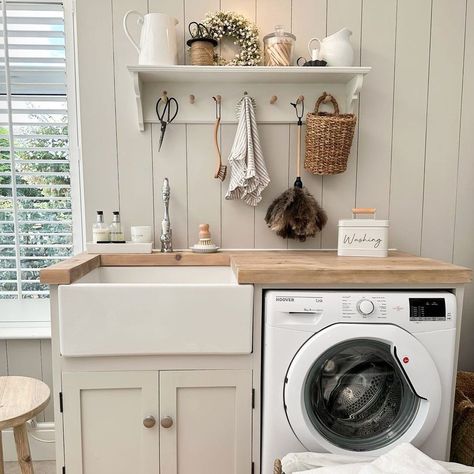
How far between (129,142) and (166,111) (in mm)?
230

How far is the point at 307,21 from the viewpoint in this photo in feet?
5.42

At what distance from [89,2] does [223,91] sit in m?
0.72

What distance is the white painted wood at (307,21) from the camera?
1646 mm

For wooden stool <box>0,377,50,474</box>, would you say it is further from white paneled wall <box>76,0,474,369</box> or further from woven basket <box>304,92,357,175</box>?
woven basket <box>304,92,357,175</box>

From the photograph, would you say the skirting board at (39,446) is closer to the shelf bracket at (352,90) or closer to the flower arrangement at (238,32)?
the flower arrangement at (238,32)

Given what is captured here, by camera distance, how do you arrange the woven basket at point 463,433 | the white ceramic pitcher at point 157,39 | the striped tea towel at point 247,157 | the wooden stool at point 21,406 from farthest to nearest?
the striped tea towel at point 247,157 < the white ceramic pitcher at point 157,39 < the woven basket at point 463,433 < the wooden stool at point 21,406

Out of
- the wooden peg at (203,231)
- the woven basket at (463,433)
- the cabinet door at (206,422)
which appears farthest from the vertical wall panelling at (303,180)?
the woven basket at (463,433)

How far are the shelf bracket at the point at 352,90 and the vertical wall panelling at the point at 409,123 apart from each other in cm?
25

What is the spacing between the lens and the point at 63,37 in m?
1.68

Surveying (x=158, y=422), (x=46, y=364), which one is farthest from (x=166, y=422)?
(x=46, y=364)

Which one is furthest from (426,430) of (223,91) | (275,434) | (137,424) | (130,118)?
(130,118)

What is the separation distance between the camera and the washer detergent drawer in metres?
1.11

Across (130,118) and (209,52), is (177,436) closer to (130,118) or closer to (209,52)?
(130,118)

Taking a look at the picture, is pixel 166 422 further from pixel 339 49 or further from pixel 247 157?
pixel 339 49
